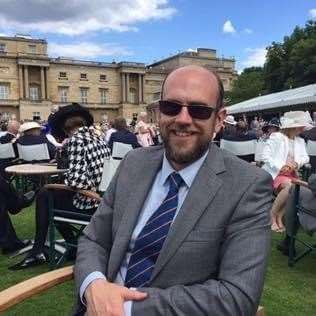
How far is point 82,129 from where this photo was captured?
4262 millimetres

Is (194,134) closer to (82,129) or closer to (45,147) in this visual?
(82,129)

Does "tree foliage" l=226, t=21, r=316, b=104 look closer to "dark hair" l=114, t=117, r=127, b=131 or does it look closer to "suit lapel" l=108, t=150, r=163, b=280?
"dark hair" l=114, t=117, r=127, b=131

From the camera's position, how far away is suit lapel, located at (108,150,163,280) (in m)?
1.91

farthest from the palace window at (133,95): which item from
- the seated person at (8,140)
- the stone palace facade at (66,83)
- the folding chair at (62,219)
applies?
the folding chair at (62,219)

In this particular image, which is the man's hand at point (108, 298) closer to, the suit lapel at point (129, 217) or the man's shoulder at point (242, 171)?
the suit lapel at point (129, 217)

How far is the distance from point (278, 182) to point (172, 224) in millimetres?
4151

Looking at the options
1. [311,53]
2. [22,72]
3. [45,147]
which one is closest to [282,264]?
[45,147]

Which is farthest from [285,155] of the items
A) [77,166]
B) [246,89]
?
[246,89]

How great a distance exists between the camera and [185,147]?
1.88 m

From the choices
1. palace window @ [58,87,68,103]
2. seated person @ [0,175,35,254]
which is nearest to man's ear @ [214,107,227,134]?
seated person @ [0,175,35,254]

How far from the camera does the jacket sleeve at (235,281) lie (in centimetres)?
158

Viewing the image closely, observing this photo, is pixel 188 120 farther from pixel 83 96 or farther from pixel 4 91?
pixel 83 96

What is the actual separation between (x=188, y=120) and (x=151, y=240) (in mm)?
497

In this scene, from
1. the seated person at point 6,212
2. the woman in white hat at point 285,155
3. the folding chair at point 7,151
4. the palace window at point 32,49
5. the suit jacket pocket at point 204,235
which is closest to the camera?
the suit jacket pocket at point 204,235
